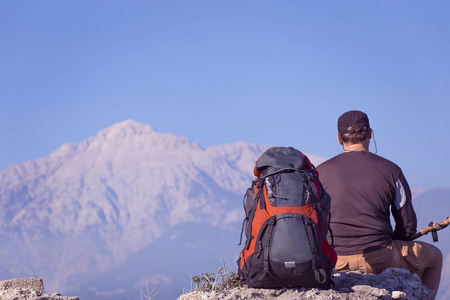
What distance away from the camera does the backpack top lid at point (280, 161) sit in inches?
207

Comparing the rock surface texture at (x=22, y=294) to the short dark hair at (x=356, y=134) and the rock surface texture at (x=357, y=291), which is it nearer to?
the rock surface texture at (x=357, y=291)

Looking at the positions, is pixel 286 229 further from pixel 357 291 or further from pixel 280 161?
pixel 357 291

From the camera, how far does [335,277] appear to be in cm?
584

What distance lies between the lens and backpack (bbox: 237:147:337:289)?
4.93 meters

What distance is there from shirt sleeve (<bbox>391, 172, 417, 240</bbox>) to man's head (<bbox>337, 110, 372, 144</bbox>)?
1.93 ft

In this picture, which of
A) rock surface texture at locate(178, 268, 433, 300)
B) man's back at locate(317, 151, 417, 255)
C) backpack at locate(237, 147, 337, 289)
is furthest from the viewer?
man's back at locate(317, 151, 417, 255)

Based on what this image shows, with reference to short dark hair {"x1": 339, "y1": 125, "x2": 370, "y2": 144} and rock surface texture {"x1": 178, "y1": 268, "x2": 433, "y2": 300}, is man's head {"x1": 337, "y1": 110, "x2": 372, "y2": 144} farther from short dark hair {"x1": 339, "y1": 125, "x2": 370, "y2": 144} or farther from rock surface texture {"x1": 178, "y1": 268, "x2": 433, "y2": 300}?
rock surface texture {"x1": 178, "y1": 268, "x2": 433, "y2": 300}

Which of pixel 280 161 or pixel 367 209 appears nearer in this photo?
pixel 280 161

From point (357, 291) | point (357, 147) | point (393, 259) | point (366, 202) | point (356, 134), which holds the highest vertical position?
point (356, 134)

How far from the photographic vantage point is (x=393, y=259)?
243 inches

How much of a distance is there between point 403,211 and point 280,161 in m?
1.64

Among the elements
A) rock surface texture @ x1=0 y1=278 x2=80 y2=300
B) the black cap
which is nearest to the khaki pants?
the black cap

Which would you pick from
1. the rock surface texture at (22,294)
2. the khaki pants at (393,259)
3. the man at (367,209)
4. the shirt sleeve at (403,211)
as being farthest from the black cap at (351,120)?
the rock surface texture at (22,294)

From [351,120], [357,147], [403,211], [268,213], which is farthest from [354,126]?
[268,213]
